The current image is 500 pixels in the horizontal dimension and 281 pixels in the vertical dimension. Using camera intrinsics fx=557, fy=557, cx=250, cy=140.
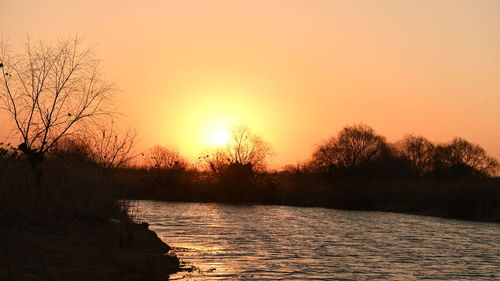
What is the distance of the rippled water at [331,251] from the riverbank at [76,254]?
196cm

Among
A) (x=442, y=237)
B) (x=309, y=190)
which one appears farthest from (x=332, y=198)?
(x=442, y=237)

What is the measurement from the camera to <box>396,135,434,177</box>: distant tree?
107750mm

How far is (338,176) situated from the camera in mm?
93688

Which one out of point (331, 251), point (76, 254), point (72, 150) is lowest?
point (331, 251)

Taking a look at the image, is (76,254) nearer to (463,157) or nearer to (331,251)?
Result: (331,251)

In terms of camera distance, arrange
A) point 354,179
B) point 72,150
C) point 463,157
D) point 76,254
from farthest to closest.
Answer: point 463,157, point 354,179, point 72,150, point 76,254

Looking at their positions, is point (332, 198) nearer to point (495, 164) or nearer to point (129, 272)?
point (495, 164)

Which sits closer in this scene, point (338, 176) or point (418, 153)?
point (338, 176)

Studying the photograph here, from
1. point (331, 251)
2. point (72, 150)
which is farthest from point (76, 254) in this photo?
point (331, 251)

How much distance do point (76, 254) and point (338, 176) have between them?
262 feet

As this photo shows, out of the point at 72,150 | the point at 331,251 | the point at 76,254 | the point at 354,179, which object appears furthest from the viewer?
the point at 354,179

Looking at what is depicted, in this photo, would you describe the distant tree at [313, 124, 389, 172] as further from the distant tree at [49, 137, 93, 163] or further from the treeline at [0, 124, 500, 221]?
the distant tree at [49, 137, 93, 163]

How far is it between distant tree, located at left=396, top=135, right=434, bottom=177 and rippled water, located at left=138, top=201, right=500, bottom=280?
62785 mm

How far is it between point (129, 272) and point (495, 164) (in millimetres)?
105274
